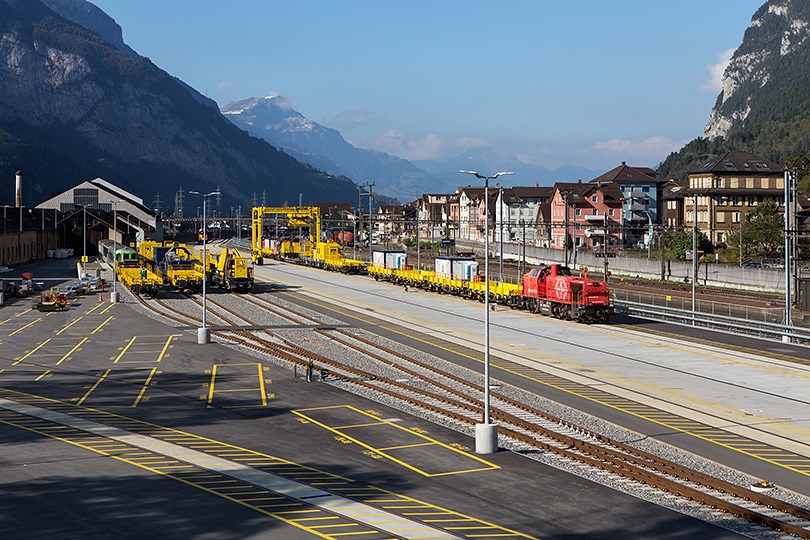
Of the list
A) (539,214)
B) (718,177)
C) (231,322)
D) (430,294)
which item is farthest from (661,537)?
(539,214)

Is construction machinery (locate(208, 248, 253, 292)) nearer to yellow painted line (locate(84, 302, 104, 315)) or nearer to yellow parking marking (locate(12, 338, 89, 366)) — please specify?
yellow painted line (locate(84, 302, 104, 315))

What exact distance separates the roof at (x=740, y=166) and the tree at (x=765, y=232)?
2811 cm

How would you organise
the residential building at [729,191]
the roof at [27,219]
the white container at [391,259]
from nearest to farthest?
the white container at [391,259] < the roof at [27,219] < the residential building at [729,191]

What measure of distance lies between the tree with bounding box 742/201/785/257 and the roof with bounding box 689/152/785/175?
28.1 metres

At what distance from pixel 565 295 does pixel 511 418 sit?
31505 mm

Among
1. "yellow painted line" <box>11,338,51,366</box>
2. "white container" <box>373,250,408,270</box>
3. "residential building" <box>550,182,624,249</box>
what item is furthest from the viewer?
"residential building" <box>550,182,624,249</box>

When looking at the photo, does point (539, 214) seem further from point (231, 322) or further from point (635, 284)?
point (231, 322)

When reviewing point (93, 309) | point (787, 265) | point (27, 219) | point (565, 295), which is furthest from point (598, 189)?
point (93, 309)

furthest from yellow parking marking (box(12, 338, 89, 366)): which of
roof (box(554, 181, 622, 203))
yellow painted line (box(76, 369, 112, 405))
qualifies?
roof (box(554, 181, 622, 203))

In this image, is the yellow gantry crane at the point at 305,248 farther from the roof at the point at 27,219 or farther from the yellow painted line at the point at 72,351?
the yellow painted line at the point at 72,351

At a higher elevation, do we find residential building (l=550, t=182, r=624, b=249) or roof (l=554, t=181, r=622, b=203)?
roof (l=554, t=181, r=622, b=203)

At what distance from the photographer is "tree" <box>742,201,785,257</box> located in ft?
325

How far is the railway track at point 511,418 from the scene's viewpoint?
20.9 m

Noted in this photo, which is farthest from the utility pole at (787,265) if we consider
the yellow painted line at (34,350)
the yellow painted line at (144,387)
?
the yellow painted line at (34,350)
